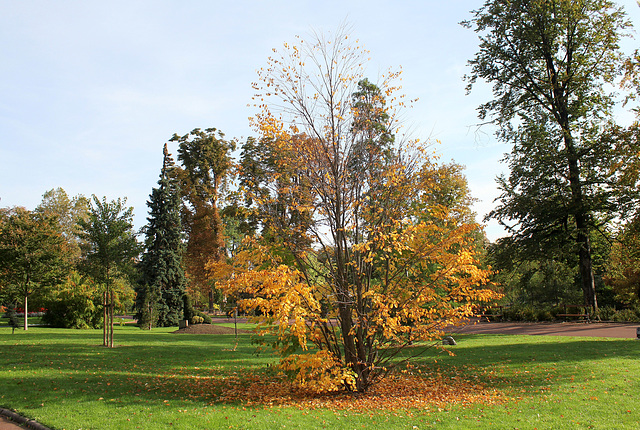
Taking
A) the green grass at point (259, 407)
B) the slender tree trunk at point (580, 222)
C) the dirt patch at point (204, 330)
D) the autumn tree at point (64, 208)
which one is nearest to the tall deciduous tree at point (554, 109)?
the slender tree trunk at point (580, 222)

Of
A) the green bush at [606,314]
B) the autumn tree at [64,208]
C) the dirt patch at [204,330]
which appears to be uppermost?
the autumn tree at [64,208]

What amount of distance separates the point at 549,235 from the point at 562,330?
477cm

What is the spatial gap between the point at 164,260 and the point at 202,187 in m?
8.81

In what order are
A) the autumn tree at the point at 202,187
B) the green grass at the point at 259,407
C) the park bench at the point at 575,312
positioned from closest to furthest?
the green grass at the point at 259,407
the park bench at the point at 575,312
the autumn tree at the point at 202,187

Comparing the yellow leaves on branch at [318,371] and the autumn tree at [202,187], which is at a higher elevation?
the autumn tree at [202,187]

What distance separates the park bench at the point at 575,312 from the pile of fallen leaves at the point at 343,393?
615 inches

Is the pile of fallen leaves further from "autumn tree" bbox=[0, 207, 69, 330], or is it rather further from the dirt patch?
"autumn tree" bbox=[0, 207, 69, 330]

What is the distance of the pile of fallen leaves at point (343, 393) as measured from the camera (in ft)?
23.4

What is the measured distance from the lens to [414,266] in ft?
27.5

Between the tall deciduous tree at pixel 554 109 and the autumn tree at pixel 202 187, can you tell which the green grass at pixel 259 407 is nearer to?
the tall deciduous tree at pixel 554 109

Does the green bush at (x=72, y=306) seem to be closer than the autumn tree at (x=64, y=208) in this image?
Yes

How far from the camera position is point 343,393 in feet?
25.6

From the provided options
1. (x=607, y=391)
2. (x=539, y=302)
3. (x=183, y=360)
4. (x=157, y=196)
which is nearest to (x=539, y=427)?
(x=607, y=391)

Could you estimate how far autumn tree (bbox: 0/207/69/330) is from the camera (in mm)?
19500
